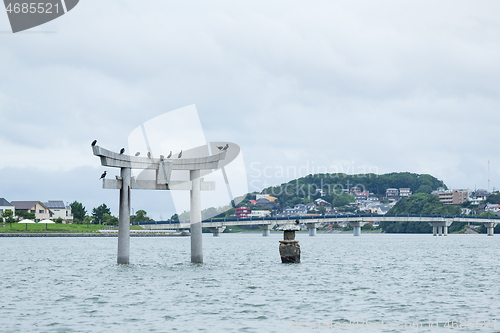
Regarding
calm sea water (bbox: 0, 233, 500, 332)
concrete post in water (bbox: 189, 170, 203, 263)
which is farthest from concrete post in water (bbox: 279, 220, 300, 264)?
concrete post in water (bbox: 189, 170, 203, 263)

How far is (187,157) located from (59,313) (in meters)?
22.9

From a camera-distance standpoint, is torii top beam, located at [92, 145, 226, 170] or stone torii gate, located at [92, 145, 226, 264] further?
stone torii gate, located at [92, 145, 226, 264]

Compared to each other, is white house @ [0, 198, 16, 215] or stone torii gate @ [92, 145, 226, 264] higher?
white house @ [0, 198, 16, 215]

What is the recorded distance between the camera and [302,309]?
89.0 feet

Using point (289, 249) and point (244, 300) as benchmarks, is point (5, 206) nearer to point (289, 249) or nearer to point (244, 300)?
point (289, 249)

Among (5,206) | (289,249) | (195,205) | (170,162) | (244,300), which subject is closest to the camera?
(244,300)

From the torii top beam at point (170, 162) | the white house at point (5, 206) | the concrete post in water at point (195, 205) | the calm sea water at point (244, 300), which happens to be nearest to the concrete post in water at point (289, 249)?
the calm sea water at point (244, 300)

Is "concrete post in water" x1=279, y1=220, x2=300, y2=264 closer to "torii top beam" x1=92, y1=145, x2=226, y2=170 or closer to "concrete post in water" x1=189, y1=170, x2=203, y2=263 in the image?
"concrete post in water" x1=189, y1=170, x2=203, y2=263

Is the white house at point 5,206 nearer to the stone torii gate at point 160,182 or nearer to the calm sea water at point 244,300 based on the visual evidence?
the calm sea water at point 244,300

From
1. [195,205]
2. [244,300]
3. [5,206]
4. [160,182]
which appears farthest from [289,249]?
[5,206]

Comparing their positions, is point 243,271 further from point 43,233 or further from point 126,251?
point 43,233

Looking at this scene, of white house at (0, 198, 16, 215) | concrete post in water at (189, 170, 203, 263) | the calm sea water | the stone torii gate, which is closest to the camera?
the calm sea water

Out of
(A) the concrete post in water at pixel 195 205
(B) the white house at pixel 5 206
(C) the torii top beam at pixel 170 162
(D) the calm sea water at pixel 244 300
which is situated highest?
(B) the white house at pixel 5 206

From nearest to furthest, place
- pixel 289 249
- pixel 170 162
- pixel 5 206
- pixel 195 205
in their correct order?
pixel 170 162
pixel 195 205
pixel 289 249
pixel 5 206
